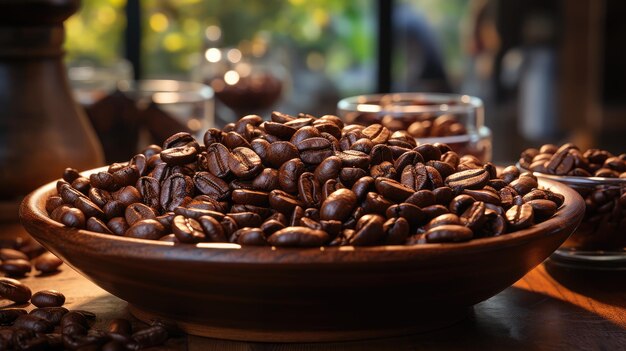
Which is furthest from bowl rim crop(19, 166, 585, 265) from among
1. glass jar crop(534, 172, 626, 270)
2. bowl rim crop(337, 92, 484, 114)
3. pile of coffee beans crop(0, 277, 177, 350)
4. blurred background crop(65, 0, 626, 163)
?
blurred background crop(65, 0, 626, 163)

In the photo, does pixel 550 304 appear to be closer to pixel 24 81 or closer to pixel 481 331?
pixel 481 331

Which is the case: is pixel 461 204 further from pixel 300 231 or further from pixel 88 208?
pixel 88 208

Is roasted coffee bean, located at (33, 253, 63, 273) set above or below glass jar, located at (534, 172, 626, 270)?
below

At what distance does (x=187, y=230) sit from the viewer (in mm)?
969

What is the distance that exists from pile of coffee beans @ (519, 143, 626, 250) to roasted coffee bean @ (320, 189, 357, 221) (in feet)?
1.48

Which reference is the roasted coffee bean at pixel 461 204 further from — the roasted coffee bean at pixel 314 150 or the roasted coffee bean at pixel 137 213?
the roasted coffee bean at pixel 137 213

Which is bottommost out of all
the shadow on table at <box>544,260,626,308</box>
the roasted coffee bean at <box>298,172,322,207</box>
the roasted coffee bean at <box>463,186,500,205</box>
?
the shadow on table at <box>544,260,626,308</box>

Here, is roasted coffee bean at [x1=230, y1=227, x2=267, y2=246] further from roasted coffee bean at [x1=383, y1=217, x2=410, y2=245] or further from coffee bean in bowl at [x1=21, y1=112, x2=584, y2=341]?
roasted coffee bean at [x1=383, y1=217, x2=410, y2=245]


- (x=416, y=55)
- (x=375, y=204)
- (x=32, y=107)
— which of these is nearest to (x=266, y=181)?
(x=375, y=204)

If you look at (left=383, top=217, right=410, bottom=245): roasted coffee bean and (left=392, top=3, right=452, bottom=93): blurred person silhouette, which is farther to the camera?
(left=392, top=3, right=452, bottom=93): blurred person silhouette

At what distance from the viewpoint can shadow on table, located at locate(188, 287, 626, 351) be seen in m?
1.04

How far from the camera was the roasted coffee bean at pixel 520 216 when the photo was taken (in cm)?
104

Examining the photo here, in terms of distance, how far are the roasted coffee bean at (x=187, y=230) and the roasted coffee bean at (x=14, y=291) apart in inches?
13.4

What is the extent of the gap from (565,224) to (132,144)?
4.78 feet
